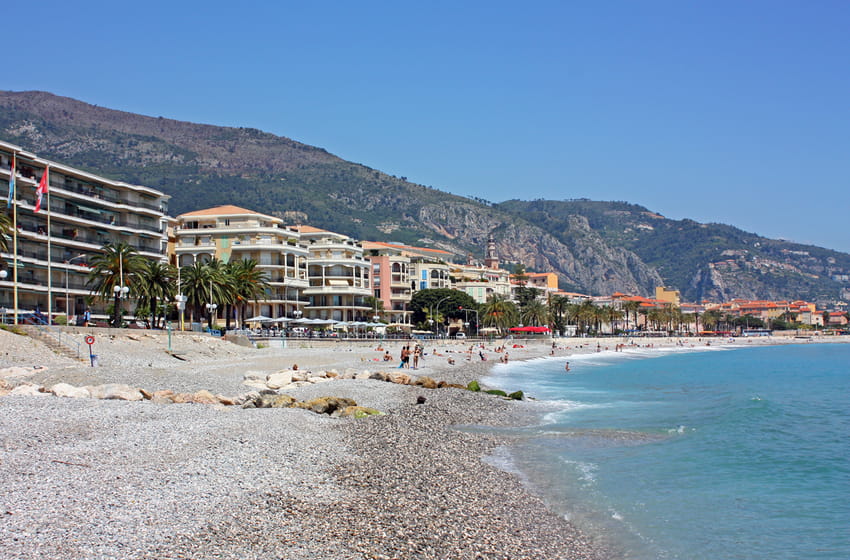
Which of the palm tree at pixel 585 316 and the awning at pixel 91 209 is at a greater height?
the awning at pixel 91 209

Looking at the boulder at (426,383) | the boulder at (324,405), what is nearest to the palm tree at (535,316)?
the boulder at (426,383)

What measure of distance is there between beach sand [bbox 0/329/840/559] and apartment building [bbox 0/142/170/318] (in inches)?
1359

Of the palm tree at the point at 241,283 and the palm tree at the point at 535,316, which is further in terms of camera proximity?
the palm tree at the point at 535,316

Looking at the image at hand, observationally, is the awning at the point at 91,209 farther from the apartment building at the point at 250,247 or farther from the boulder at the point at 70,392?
the boulder at the point at 70,392

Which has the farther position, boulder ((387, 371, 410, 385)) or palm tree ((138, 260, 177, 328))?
palm tree ((138, 260, 177, 328))

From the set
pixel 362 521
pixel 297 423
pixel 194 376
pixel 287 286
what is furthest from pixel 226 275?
pixel 362 521

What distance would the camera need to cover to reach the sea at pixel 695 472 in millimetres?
11945

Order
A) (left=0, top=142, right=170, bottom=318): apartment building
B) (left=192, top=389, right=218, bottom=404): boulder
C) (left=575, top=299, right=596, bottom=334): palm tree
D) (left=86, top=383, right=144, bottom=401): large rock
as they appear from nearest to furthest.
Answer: (left=86, top=383, right=144, bottom=401): large rock
(left=192, top=389, right=218, bottom=404): boulder
(left=0, top=142, right=170, bottom=318): apartment building
(left=575, top=299, right=596, bottom=334): palm tree

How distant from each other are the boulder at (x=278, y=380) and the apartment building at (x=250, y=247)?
54359 millimetres

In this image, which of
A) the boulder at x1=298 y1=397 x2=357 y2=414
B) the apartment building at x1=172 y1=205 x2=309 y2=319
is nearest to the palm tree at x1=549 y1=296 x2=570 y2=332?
the apartment building at x1=172 y1=205 x2=309 y2=319

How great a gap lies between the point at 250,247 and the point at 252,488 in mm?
74626

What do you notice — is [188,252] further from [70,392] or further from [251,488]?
[251,488]

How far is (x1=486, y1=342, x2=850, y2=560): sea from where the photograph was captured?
470 inches

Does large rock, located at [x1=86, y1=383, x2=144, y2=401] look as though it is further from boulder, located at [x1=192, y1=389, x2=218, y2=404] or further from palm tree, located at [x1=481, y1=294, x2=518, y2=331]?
palm tree, located at [x1=481, y1=294, x2=518, y2=331]
